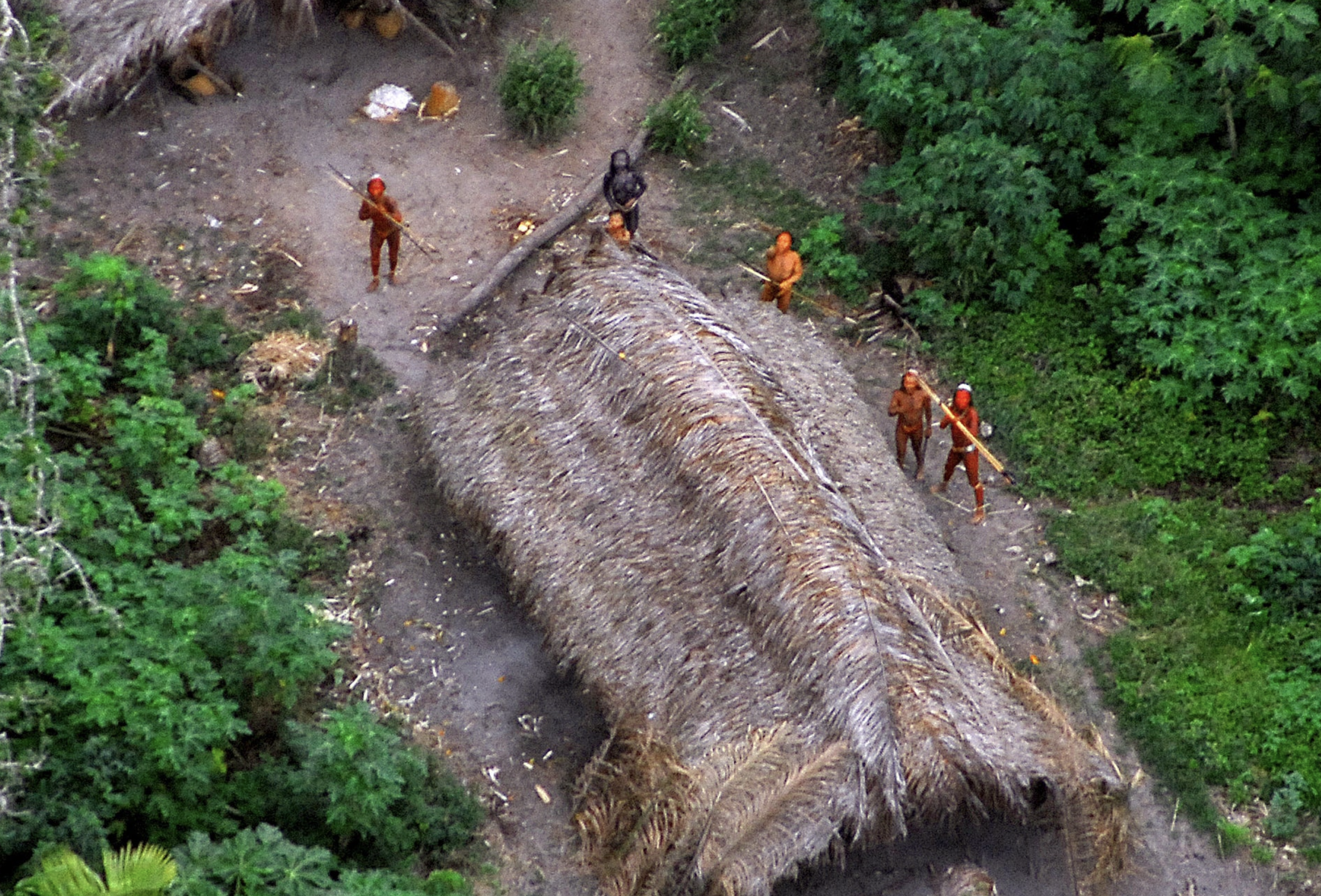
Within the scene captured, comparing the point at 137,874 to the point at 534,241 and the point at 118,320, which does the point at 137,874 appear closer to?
the point at 118,320

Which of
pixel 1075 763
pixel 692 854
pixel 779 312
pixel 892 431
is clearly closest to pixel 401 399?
pixel 779 312

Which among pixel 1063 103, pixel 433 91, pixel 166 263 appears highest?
pixel 1063 103

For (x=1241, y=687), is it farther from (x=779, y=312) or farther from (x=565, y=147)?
(x=565, y=147)

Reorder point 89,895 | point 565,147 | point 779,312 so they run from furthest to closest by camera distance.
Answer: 1. point 565,147
2. point 779,312
3. point 89,895

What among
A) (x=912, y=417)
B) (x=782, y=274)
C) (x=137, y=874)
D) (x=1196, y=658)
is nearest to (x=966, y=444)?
(x=912, y=417)

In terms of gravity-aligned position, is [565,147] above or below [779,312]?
below

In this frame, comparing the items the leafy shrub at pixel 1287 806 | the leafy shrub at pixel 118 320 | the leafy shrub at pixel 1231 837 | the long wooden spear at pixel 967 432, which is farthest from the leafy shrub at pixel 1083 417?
the leafy shrub at pixel 118 320

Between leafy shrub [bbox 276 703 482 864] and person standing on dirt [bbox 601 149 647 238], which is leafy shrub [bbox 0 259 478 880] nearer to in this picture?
leafy shrub [bbox 276 703 482 864]
